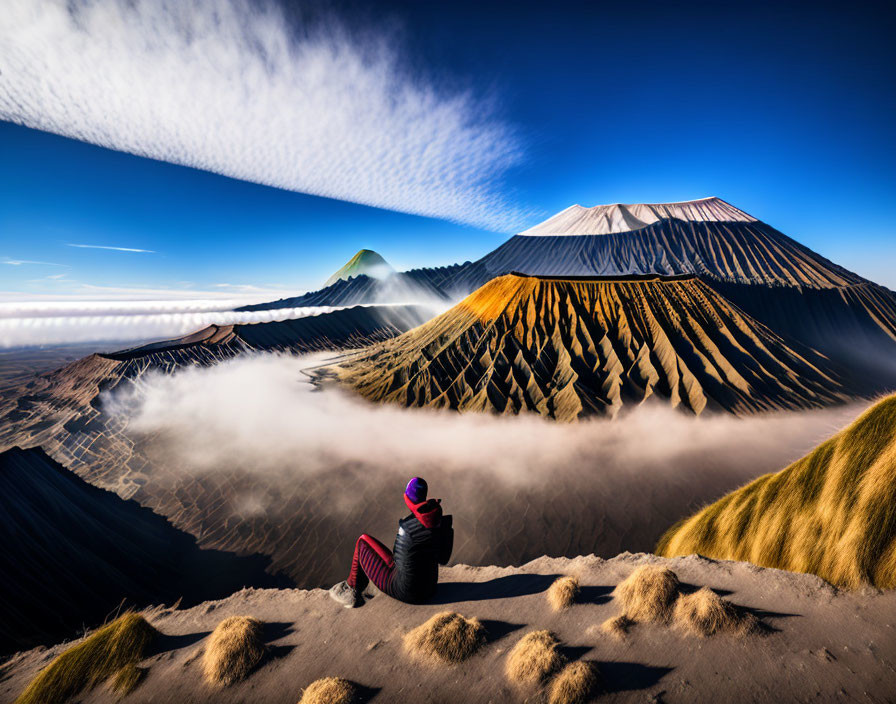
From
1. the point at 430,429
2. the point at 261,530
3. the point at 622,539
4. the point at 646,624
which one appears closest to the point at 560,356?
the point at 430,429

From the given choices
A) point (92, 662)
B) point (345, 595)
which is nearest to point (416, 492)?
point (345, 595)

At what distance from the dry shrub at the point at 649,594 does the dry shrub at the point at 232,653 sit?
6.01 m

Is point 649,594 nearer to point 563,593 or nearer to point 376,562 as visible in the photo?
point 563,593

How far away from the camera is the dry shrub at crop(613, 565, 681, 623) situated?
5.46m

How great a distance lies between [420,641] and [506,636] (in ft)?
4.53

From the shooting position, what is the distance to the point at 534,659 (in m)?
4.70

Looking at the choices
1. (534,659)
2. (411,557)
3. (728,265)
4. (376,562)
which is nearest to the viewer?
(534,659)

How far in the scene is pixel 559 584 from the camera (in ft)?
21.1

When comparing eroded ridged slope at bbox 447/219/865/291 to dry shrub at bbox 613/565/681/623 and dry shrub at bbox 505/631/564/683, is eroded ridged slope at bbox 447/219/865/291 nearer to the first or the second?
dry shrub at bbox 613/565/681/623

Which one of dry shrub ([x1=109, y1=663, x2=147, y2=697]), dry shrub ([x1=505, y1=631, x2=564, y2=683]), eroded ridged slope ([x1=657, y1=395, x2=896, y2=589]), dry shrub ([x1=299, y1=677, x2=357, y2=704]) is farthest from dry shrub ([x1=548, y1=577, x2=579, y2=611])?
dry shrub ([x1=109, y1=663, x2=147, y2=697])

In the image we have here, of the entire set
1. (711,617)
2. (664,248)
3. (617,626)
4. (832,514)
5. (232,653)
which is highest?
(664,248)

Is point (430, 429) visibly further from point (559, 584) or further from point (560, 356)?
point (559, 584)

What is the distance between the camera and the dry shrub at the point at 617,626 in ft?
17.0

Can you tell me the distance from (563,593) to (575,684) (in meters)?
2.00
